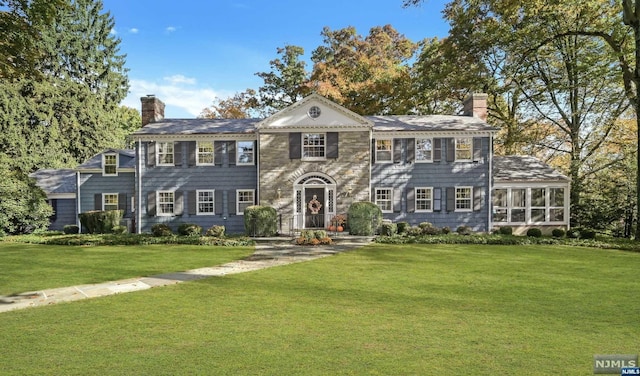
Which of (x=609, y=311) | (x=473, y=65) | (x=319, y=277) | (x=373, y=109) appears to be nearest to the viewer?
(x=609, y=311)

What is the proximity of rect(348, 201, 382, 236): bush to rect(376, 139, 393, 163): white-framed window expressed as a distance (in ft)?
12.8

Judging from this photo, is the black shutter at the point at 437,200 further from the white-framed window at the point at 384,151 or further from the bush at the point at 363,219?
the bush at the point at 363,219

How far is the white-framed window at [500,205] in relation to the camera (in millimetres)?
23328

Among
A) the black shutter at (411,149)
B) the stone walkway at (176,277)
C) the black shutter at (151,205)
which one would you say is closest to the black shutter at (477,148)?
the black shutter at (411,149)

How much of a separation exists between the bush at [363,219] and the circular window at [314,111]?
5.77 meters

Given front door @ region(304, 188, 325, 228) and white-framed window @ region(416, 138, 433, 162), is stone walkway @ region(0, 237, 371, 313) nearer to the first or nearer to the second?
front door @ region(304, 188, 325, 228)

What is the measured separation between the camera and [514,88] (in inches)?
1123

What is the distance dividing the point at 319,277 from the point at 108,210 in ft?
59.4

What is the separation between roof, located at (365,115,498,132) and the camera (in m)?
22.3

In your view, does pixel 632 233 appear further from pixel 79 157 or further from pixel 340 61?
pixel 79 157

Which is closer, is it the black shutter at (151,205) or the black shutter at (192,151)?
the black shutter at (151,205)

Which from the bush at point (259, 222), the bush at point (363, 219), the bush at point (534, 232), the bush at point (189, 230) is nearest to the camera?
the bush at point (363, 219)

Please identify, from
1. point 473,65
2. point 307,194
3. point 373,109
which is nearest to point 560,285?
point 307,194

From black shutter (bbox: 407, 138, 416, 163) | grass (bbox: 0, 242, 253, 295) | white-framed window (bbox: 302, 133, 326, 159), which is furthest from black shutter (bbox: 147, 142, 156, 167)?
black shutter (bbox: 407, 138, 416, 163)
